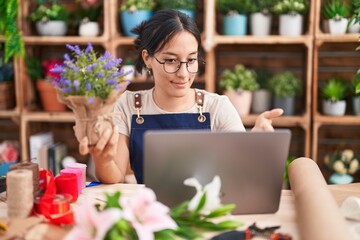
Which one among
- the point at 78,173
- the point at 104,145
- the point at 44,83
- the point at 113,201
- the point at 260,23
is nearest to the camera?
the point at 113,201

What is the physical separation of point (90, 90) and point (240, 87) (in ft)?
6.92

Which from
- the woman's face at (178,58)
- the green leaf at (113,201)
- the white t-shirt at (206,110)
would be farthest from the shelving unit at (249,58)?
the green leaf at (113,201)

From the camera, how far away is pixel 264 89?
3359mm

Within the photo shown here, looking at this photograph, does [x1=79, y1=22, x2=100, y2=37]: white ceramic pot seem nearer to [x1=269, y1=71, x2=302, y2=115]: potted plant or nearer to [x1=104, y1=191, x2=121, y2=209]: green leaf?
[x1=269, y1=71, x2=302, y2=115]: potted plant

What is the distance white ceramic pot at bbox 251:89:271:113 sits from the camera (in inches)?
131

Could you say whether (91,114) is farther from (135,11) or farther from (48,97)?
(48,97)

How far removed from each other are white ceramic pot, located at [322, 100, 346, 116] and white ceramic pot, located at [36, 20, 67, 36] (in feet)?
6.26

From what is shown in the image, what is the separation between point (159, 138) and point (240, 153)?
0.21m

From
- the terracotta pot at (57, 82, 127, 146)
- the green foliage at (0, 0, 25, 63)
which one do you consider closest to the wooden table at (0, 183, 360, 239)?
the terracotta pot at (57, 82, 127, 146)

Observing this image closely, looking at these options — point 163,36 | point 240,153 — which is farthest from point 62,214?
point 163,36

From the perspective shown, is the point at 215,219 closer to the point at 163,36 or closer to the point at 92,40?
the point at 163,36

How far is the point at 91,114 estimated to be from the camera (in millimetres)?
1299

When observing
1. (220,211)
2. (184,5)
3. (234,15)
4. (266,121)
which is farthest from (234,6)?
(220,211)

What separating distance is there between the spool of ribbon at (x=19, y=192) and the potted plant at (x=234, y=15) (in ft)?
7.34
